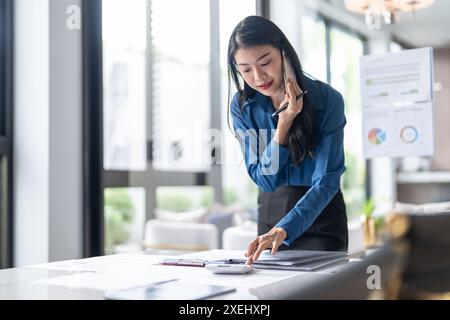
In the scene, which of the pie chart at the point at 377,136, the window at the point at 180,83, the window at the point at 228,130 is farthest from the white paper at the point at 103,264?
the window at the point at 180,83

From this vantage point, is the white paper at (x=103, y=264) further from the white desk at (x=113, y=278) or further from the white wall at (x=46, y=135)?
the white wall at (x=46, y=135)

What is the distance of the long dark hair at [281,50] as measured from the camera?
1.61m

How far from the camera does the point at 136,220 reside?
111 inches

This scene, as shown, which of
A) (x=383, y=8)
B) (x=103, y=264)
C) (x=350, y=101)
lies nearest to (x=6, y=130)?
(x=103, y=264)

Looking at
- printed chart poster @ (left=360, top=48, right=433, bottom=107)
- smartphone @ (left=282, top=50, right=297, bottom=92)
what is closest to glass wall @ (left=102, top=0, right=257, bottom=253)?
smartphone @ (left=282, top=50, right=297, bottom=92)

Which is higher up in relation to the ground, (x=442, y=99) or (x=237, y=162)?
(x=442, y=99)

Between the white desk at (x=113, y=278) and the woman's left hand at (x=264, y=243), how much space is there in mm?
46

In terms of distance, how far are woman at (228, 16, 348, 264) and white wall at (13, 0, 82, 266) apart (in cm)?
92

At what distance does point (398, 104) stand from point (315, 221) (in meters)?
0.40

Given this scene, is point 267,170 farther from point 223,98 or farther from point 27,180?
point 27,180
